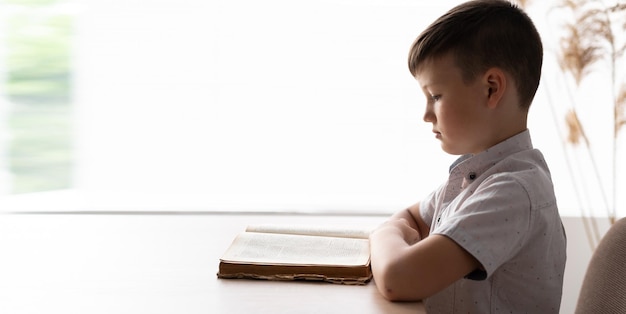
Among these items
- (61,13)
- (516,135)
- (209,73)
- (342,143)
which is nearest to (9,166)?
(61,13)

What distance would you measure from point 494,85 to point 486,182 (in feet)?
0.54

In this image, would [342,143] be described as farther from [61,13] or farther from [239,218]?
[61,13]

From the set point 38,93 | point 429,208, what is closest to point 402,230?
point 429,208

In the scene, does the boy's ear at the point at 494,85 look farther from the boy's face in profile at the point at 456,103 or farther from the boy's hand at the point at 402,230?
the boy's hand at the point at 402,230

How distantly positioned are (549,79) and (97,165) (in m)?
1.49

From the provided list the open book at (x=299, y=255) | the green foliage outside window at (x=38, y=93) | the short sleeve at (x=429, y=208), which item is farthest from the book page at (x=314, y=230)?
the green foliage outside window at (x=38, y=93)

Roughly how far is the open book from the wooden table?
0.02 meters

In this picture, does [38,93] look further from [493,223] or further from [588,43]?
[493,223]

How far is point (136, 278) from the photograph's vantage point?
4.17ft

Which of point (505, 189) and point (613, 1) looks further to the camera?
point (613, 1)

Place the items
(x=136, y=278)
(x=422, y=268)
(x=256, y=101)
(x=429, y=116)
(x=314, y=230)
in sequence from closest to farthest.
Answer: (x=422, y=268) < (x=136, y=278) < (x=429, y=116) < (x=314, y=230) < (x=256, y=101)

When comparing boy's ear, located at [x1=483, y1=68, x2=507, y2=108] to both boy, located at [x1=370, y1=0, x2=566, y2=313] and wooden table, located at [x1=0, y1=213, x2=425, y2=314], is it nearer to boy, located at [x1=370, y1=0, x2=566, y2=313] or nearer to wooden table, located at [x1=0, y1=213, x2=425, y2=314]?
boy, located at [x1=370, y1=0, x2=566, y2=313]

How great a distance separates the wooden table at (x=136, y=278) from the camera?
1.12 metres

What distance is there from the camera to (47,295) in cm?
117
